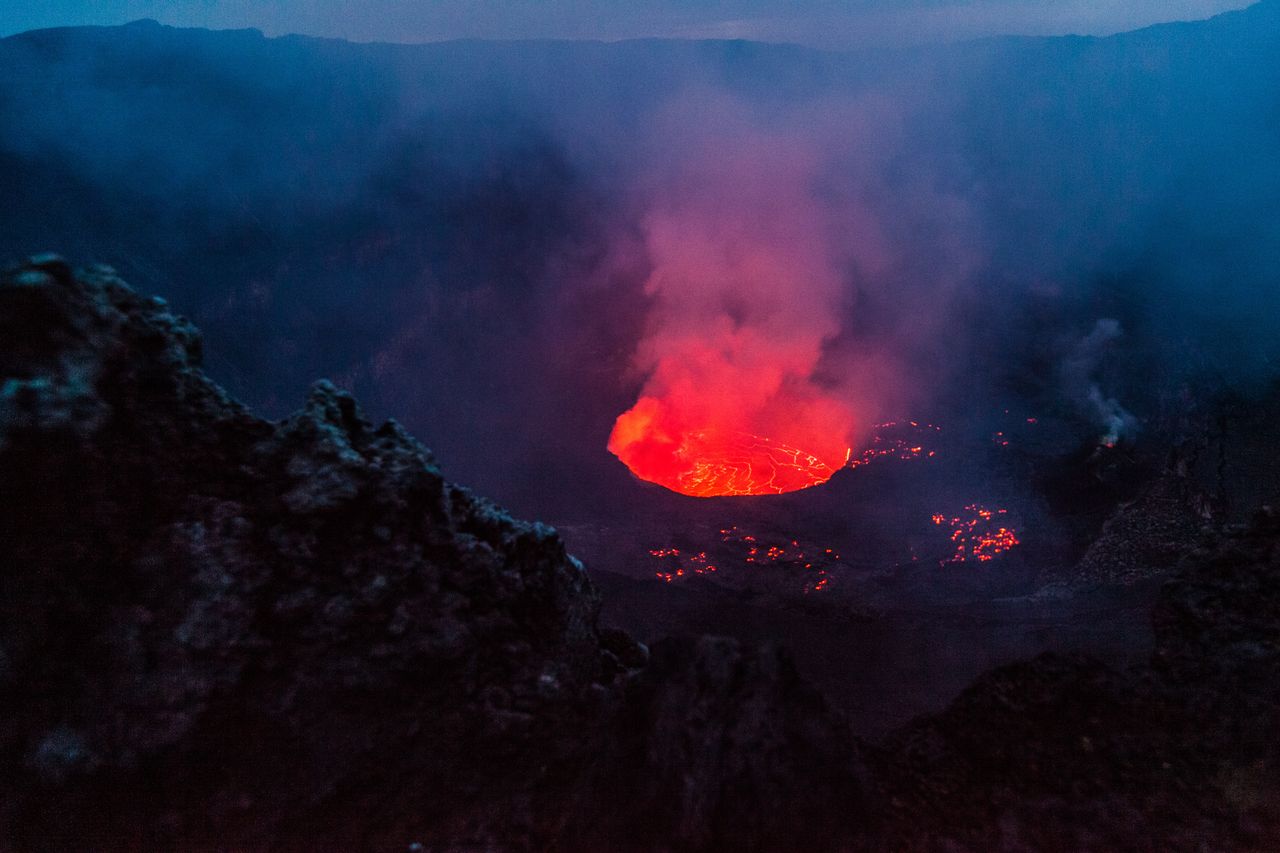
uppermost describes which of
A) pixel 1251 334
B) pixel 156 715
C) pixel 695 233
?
pixel 695 233

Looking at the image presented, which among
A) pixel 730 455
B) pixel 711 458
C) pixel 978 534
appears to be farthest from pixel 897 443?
pixel 711 458

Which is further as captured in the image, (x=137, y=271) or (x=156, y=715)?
(x=137, y=271)

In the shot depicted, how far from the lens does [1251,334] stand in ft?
33.6

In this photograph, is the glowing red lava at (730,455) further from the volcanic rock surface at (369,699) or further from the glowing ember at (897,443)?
the volcanic rock surface at (369,699)

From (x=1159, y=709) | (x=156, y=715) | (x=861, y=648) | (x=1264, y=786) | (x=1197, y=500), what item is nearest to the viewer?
(x=156, y=715)

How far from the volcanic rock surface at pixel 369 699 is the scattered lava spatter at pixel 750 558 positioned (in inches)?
161

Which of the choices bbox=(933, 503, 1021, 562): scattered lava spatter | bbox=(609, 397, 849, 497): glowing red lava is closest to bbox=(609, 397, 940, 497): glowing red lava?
bbox=(609, 397, 849, 497): glowing red lava

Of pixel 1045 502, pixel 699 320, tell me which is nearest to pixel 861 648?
pixel 1045 502

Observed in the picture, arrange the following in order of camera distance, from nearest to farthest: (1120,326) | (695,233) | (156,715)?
(156,715) → (1120,326) → (695,233)

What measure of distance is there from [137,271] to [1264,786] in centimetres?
1451

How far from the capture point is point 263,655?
2.11 meters

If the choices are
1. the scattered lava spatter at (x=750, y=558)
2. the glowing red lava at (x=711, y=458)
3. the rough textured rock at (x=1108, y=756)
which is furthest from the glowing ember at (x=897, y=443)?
the rough textured rock at (x=1108, y=756)

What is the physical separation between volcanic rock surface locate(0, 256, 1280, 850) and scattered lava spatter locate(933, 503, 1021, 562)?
441 cm

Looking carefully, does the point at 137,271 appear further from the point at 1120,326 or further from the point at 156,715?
the point at 1120,326
